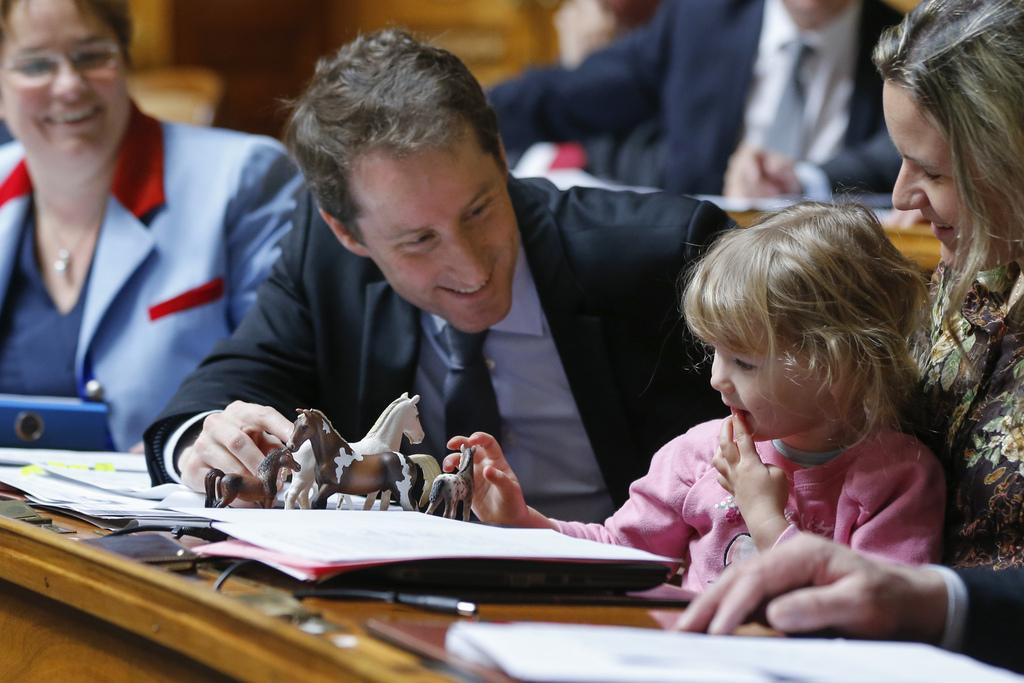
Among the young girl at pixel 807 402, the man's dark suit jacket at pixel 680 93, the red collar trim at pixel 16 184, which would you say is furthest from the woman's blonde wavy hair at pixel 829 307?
the man's dark suit jacket at pixel 680 93

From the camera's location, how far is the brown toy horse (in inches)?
55.1

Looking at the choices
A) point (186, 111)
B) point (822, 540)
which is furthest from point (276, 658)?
point (186, 111)

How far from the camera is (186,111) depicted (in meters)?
4.47

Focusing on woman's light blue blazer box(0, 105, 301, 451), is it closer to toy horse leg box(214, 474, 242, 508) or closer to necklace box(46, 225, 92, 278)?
necklace box(46, 225, 92, 278)

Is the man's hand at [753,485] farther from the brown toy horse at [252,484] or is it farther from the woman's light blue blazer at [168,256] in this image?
the woman's light blue blazer at [168,256]

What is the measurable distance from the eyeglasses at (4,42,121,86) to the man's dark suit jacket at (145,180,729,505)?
0.76 metres

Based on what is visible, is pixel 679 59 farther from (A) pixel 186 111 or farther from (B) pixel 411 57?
(B) pixel 411 57

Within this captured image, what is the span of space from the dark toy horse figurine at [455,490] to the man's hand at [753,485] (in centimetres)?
23

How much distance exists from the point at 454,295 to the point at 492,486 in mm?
421

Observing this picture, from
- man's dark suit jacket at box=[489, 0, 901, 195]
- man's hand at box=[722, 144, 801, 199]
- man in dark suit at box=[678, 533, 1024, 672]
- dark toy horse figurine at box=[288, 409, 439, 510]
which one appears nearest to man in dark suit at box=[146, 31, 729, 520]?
dark toy horse figurine at box=[288, 409, 439, 510]

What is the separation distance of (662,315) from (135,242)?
3.41 ft

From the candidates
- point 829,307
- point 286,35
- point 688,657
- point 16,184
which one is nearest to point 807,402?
point 829,307

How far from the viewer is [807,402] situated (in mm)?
1345

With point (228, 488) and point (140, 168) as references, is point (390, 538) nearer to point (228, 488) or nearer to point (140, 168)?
point (228, 488)
